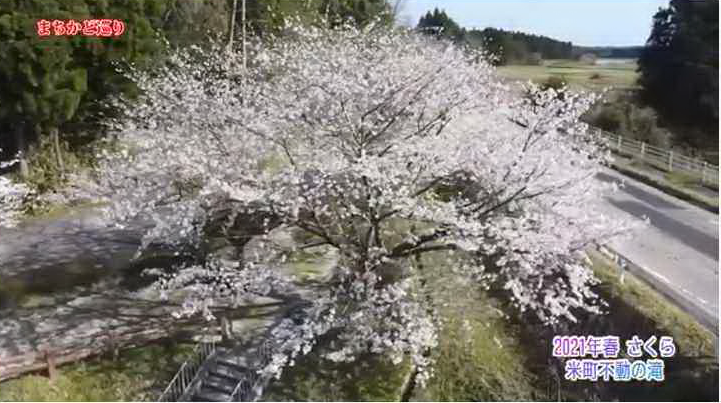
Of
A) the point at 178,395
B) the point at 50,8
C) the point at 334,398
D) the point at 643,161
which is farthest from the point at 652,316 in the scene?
the point at 50,8

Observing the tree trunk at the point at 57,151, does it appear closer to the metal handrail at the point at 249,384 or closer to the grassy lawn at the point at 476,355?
the metal handrail at the point at 249,384

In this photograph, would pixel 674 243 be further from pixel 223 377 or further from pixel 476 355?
pixel 223 377

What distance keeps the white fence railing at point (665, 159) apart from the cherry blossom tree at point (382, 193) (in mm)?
4522

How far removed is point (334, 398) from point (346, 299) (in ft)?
3.16

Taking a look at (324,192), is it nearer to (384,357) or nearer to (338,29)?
(384,357)

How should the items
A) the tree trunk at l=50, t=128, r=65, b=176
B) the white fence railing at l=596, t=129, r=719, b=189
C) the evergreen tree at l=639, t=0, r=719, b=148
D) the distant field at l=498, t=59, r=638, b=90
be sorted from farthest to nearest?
the tree trunk at l=50, t=128, r=65, b=176, the white fence railing at l=596, t=129, r=719, b=189, the evergreen tree at l=639, t=0, r=719, b=148, the distant field at l=498, t=59, r=638, b=90

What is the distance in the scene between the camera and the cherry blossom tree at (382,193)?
6.08 meters

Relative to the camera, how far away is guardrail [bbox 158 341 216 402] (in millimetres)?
6109

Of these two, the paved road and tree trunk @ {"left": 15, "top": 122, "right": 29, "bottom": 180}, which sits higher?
tree trunk @ {"left": 15, "top": 122, "right": 29, "bottom": 180}

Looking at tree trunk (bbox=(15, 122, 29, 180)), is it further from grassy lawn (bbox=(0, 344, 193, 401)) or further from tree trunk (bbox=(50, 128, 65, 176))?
grassy lawn (bbox=(0, 344, 193, 401))

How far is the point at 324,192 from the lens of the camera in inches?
243

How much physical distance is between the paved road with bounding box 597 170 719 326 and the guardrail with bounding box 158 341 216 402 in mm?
4354

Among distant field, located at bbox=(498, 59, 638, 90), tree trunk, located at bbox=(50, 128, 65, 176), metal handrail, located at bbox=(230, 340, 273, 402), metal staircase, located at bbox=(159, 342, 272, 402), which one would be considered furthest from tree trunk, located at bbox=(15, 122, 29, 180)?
distant field, located at bbox=(498, 59, 638, 90)

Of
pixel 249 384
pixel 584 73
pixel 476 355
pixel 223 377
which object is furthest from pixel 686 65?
pixel 223 377
